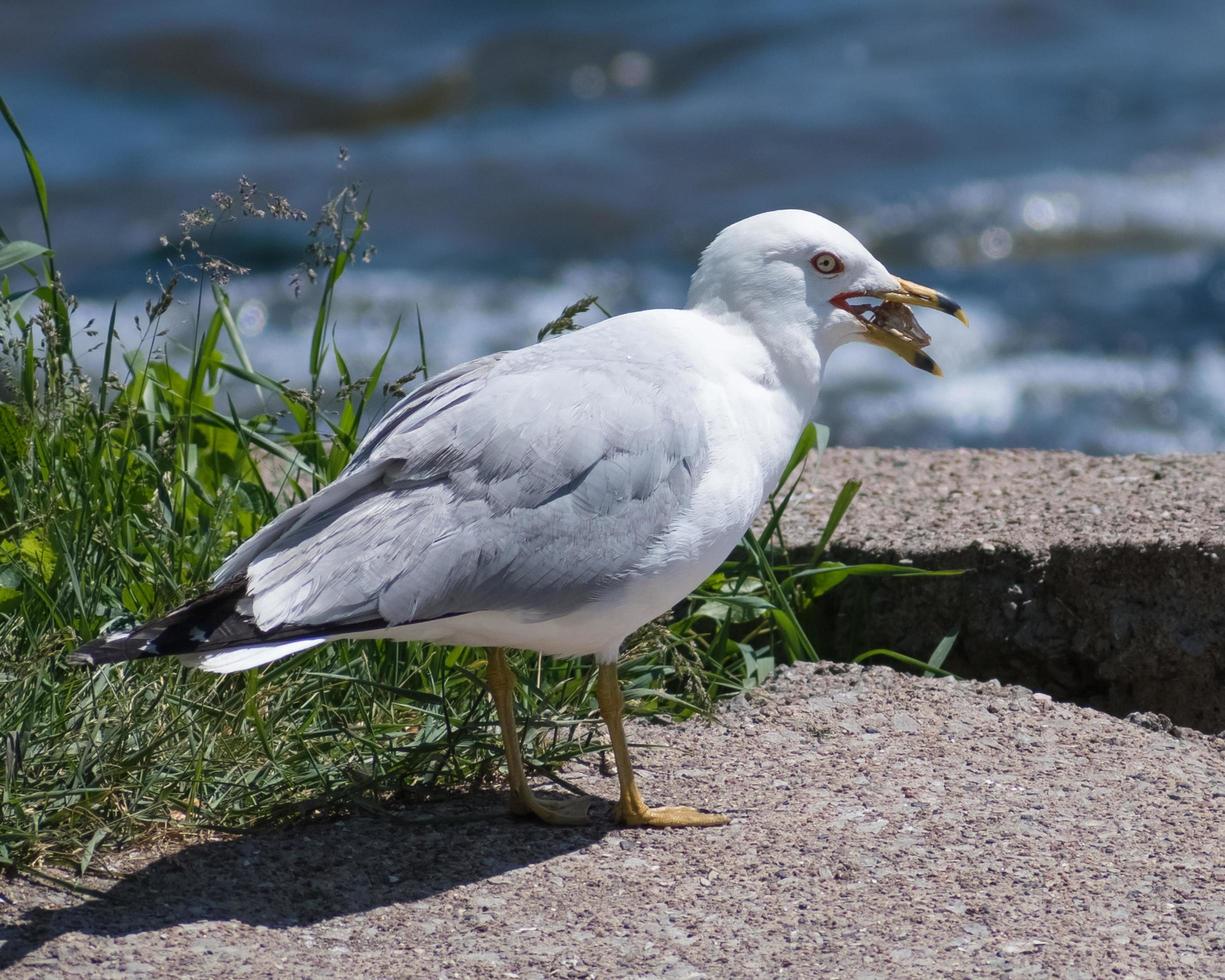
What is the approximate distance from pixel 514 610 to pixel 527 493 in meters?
0.23

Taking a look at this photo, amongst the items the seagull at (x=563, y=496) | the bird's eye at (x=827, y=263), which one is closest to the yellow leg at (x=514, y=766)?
the seagull at (x=563, y=496)

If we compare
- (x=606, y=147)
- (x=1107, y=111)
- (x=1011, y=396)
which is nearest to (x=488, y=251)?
(x=606, y=147)

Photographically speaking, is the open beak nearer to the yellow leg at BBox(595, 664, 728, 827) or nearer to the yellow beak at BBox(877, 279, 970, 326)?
the yellow beak at BBox(877, 279, 970, 326)

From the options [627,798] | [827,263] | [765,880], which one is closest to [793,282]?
[827,263]

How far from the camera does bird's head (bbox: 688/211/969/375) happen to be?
3580 millimetres

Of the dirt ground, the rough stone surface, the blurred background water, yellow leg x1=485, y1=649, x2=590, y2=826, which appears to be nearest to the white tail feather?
the dirt ground

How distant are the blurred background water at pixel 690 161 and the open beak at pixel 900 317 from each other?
15.4 ft

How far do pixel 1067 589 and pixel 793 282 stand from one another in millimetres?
1325

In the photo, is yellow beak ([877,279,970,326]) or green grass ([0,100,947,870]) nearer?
green grass ([0,100,947,870])

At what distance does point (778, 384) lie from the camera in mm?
3559

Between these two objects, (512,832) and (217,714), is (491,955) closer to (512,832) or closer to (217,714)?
(512,832)

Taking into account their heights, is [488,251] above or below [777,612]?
above

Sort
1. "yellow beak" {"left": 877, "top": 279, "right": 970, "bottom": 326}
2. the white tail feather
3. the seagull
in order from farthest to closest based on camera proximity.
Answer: "yellow beak" {"left": 877, "top": 279, "right": 970, "bottom": 326} < the seagull < the white tail feather

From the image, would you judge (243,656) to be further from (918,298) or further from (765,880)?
(918,298)
